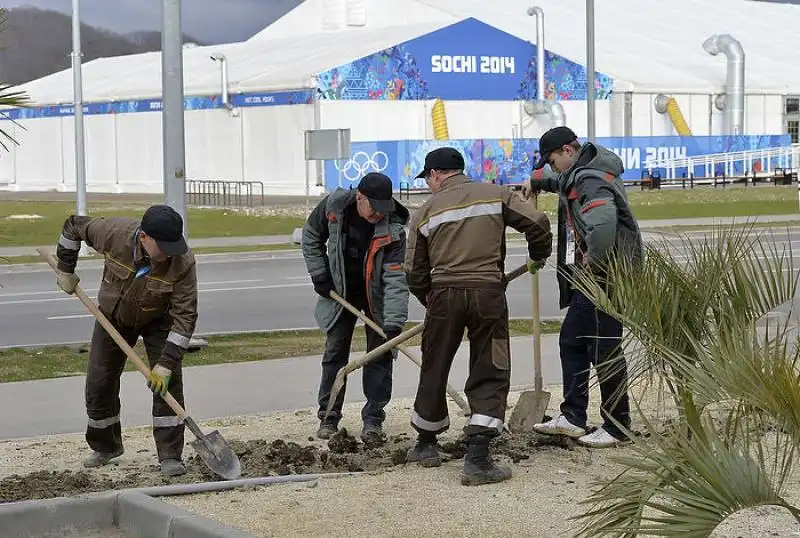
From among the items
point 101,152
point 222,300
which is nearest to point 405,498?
point 222,300

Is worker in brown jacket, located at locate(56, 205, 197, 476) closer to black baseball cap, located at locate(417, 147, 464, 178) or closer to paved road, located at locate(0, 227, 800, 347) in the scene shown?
black baseball cap, located at locate(417, 147, 464, 178)

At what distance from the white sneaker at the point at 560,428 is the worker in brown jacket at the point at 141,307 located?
2128 mm

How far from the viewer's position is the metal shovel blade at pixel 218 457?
7.31 meters

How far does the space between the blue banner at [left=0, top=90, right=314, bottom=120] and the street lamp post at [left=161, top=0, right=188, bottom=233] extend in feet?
101

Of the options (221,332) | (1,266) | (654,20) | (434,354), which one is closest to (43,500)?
(434,354)

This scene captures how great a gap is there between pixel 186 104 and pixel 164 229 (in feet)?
143

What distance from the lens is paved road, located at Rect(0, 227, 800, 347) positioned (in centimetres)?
1470

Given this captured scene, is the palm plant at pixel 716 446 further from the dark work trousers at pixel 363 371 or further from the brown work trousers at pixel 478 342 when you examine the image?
the dark work trousers at pixel 363 371

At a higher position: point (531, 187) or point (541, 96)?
point (541, 96)

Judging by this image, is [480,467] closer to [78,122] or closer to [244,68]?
[78,122]

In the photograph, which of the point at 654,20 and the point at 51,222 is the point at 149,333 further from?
the point at 654,20

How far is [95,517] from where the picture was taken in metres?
6.57

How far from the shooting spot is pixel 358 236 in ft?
28.0

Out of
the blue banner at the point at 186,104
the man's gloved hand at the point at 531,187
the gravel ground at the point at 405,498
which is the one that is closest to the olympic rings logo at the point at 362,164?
the blue banner at the point at 186,104
